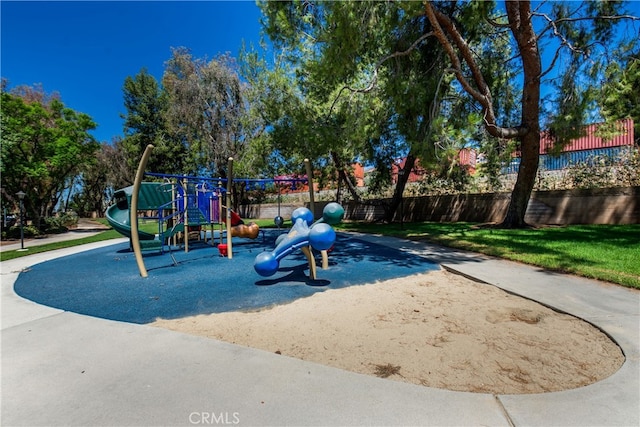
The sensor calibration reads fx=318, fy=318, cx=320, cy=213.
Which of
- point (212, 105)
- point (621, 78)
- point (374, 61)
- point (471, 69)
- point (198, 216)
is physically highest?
point (212, 105)

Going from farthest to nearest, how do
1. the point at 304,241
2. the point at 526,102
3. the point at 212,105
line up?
the point at 212,105 < the point at 526,102 < the point at 304,241

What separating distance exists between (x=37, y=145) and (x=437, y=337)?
24245 mm

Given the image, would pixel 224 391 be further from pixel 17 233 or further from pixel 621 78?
pixel 17 233

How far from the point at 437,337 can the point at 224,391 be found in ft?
7.39

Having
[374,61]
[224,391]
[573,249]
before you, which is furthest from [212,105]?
[224,391]

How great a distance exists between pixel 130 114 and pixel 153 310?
3388cm

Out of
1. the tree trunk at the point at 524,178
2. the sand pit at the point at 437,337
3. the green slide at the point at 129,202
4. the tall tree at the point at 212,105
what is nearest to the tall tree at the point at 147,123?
the tall tree at the point at 212,105

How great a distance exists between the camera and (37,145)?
61.7ft

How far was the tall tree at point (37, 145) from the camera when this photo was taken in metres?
17.2

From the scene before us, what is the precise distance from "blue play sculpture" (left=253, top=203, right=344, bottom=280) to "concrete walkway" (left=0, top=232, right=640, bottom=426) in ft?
7.22

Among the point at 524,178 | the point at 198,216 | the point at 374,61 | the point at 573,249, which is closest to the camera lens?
the point at 573,249

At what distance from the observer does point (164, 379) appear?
2.57m

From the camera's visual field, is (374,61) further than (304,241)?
Yes

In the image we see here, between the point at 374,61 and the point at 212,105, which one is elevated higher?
the point at 212,105
